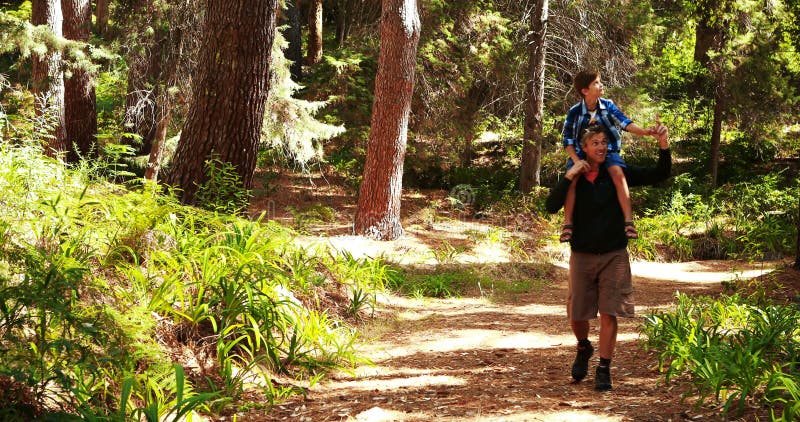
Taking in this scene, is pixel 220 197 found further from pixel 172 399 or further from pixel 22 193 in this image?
pixel 172 399

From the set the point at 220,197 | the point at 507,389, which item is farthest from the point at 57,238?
the point at 507,389

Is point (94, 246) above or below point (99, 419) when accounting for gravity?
above

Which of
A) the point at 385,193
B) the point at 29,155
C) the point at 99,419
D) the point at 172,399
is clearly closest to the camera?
the point at 99,419

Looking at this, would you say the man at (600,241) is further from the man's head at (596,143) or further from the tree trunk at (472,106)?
the tree trunk at (472,106)

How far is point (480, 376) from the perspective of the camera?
5684mm

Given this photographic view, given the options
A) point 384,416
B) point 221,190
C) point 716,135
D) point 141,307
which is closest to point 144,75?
point 221,190

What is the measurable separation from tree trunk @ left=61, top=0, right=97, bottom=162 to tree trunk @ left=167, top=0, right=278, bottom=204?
6.80 meters

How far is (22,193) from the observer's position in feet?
17.6

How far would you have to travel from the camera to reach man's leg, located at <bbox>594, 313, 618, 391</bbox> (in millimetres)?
5000


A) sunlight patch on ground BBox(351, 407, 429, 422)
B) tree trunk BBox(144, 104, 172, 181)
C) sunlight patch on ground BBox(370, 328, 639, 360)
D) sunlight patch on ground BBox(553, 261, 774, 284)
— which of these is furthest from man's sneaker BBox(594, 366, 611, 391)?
tree trunk BBox(144, 104, 172, 181)

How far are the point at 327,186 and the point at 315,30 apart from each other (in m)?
4.98

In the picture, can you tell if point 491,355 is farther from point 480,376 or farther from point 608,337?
point 608,337

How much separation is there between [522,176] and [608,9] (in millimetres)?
4110

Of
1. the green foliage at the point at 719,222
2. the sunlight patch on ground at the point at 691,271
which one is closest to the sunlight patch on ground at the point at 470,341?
the sunlight patch on ground at the point at 691,271
